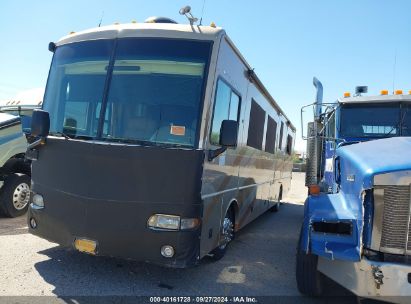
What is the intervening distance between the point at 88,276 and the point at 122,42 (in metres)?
2.84

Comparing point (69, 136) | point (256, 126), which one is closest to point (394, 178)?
point (69, 136)

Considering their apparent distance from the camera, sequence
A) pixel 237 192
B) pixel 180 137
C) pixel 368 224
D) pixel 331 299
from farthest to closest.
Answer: pixel 237 192 < pixel 331 299 < pixel 180 137 < pixel 368 224

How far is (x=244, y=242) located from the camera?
6.96m

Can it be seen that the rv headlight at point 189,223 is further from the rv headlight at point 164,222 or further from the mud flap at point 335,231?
the mud flap at point 335,231

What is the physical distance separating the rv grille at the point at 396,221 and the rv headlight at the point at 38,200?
151 inches

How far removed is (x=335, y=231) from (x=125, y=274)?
2.61 metres

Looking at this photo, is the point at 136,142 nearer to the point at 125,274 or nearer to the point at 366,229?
the point at 125,274

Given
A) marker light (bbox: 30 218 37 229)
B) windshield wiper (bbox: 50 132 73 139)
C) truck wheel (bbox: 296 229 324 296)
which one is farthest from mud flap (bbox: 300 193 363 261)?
marker light (bbox: 30 218 37 229)

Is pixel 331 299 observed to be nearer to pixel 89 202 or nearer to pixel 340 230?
pixel 340 230

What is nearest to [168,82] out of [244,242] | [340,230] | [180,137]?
[180,137]

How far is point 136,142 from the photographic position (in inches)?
162

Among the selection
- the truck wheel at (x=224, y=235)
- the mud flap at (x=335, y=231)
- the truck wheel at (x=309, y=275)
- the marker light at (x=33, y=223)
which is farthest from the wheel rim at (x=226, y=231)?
the marker light at (x=33, y=223)

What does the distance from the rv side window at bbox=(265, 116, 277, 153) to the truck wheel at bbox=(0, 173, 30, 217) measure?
5245 mm

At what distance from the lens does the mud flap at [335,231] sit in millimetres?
3457
